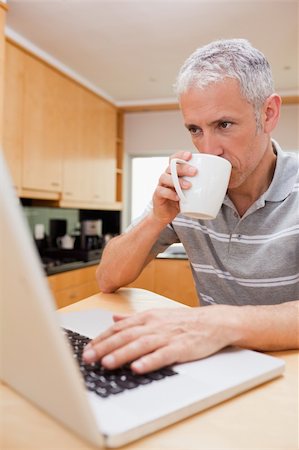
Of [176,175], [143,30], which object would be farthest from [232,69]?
[143,30]

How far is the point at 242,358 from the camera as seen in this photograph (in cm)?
61

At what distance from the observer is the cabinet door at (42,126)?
3248 millimetres

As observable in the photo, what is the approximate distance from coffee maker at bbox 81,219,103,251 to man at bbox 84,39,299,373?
10.3 feet

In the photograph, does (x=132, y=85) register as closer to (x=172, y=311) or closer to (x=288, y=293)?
(x=288, y=293)

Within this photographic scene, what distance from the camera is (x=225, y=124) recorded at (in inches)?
41.3

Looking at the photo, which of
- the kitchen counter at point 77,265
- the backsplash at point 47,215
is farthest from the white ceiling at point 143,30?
the kitchen counter at point 77,265

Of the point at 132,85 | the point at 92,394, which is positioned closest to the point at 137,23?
the point at 132,85

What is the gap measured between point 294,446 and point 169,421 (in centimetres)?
13

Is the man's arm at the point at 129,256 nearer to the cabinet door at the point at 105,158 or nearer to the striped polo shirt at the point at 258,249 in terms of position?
the striped polo shirt at the point at 258,249

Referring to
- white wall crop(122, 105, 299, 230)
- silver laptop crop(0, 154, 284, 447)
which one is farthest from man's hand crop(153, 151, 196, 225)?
white wall crop(122, 105, 299, 230)

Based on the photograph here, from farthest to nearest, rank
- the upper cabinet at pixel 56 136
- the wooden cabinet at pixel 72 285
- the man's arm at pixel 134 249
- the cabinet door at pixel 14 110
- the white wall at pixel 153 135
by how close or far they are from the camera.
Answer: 1. the white wall at pixel 153 135
2. the wooden cabinet at pixel 72 285
3. the upper cabinet at pixel 56 136
4. the cabinet door at pixel 14 110
5. the man's arm at pixel 134 249

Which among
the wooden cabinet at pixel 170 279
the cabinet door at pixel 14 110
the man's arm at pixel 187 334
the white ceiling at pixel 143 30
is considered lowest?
the wooden cabinet at pixel 170 279

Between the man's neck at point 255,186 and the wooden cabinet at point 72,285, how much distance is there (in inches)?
82.1

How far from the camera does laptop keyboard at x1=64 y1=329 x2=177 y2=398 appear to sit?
479 millimetres
